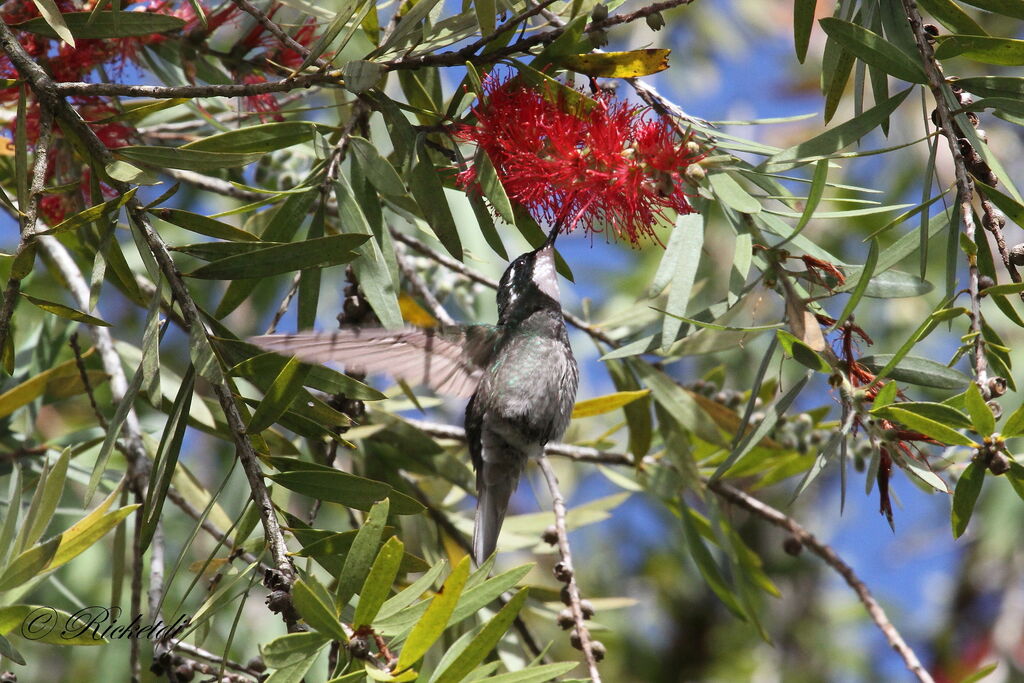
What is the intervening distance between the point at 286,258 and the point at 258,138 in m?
0.21

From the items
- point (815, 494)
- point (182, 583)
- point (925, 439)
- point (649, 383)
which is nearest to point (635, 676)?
point (815, 494)

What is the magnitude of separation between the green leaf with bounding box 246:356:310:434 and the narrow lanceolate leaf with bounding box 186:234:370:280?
115 millimetres

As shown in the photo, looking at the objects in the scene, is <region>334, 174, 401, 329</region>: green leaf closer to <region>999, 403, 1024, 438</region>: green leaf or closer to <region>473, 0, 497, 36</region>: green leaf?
<region>473, 0, 497, 36</region>: green leaf

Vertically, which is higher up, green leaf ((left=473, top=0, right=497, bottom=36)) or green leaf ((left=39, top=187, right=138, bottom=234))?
green leaf ((left=473, top=0, right=497, bottom=36))

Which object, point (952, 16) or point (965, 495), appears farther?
point (952, 16)

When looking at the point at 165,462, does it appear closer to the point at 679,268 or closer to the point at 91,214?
the point at 91,214

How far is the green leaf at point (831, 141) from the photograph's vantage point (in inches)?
38.7

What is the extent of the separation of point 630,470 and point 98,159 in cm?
116

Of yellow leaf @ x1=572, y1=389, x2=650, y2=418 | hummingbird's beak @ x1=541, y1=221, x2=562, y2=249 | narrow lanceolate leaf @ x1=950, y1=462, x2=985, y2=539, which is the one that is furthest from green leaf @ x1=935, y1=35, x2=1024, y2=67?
yellow leaf @ x1=572, y1=389, x2=650, y2=418

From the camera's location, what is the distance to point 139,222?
3.36 ft

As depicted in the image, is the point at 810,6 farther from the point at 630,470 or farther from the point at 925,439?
the point at 630,470

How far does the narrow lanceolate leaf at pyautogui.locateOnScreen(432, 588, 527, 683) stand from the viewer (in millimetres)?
846

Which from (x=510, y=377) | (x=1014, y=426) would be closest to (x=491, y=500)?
(x=510, y=377)

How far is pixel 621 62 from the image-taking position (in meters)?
1.08
